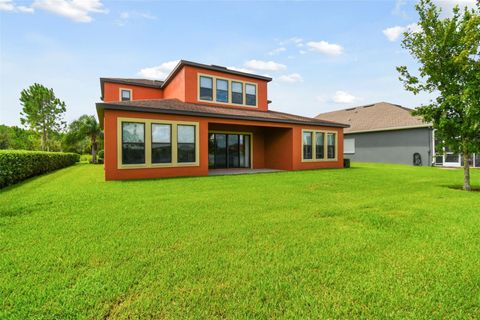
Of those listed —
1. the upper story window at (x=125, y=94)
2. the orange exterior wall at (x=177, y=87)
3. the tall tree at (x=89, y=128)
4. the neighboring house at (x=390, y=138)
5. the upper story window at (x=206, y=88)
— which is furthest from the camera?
the tall tree at (x=89, y=128)

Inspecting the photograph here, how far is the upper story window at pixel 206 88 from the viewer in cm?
1462

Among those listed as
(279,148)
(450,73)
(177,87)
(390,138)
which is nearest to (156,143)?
Result: (177,87)

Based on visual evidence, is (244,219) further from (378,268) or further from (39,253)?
(39,253)

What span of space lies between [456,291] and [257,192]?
5396 millimetres

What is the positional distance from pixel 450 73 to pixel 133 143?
12271 millimetres

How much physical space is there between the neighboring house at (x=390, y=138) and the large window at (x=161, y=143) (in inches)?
726

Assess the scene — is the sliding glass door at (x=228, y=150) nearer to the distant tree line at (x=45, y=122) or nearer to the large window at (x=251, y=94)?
the large window at (x=251, y=94)

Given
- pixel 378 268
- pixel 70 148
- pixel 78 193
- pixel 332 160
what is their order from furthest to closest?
pixel 70 148, pixel 332 160, pixel 78 193, pixel 378 268

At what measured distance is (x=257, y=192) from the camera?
24.8 ft

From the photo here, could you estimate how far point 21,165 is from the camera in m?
10.2

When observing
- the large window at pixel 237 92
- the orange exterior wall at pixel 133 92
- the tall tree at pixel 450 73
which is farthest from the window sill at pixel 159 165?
the orange exterior wall at pixel 133 92

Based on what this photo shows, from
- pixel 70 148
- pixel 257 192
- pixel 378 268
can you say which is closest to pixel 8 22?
pixel 257 192

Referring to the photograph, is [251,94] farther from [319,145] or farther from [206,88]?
[319,145]

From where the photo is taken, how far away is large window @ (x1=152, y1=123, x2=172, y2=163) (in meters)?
10.8
